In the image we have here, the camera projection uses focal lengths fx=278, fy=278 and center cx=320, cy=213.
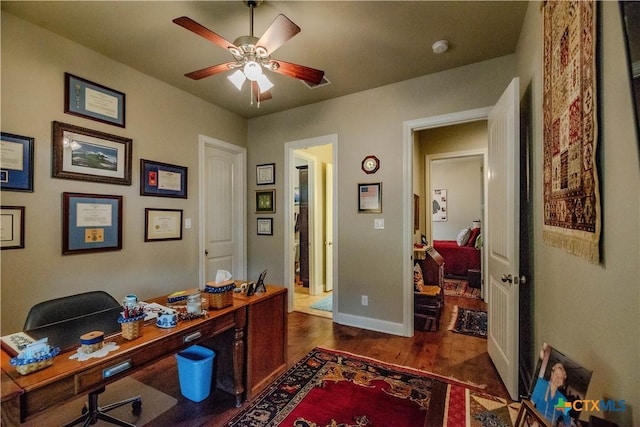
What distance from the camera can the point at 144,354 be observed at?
4.25 feet

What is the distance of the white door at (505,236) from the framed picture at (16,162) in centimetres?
345

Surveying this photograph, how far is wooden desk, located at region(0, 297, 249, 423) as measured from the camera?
950 millimetres

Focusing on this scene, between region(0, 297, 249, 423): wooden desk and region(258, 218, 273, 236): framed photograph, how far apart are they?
2.17 metres

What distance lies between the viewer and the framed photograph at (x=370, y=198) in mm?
3113

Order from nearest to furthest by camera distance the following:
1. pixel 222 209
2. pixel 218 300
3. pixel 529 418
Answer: pixel 529 418 < pixel 218 300 < pixel 222 209

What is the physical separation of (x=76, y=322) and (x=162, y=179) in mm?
1760

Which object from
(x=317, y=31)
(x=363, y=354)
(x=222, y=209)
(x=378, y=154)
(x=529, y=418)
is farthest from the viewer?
(x=222, y=209)

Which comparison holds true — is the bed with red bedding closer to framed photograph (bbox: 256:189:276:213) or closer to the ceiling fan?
framed photograph (bbox: 256:189:276:213)

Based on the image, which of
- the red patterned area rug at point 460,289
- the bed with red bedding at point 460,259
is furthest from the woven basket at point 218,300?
the bed with red bedding at point 460,259

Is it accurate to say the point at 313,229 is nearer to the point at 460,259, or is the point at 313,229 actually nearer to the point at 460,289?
the point at 460,289

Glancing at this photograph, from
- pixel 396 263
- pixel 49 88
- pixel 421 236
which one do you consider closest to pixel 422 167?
pixel 421 236

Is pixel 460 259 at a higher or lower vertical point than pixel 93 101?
lower

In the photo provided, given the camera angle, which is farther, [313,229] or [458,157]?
[313,229]

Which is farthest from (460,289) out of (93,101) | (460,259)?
(93,101)
